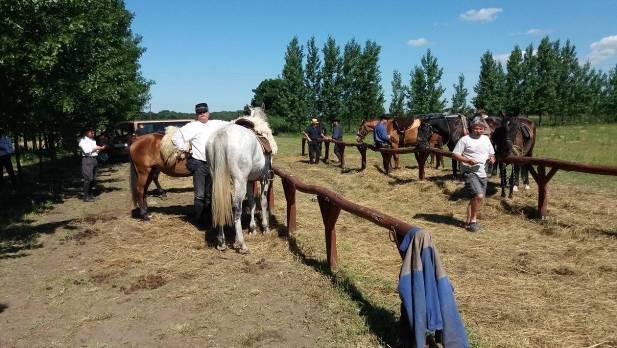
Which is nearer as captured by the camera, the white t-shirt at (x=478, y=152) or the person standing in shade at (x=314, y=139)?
the white t-shirt at (x=478, y=152)

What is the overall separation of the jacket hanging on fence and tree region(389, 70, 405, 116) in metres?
44.8

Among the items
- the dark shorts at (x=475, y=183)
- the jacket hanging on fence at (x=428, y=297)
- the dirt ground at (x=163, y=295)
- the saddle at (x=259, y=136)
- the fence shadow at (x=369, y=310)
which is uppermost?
the saddle at (x=259, y=136)

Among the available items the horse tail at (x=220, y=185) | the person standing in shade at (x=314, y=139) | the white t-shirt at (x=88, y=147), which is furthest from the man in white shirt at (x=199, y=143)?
the person standing in shade at (x=314, y=139)

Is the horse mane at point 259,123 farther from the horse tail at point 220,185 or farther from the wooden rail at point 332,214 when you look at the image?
the horse tail at point 220,185

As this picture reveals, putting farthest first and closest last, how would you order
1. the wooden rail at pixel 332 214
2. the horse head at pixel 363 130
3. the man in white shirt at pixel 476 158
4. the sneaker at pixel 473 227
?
1. the horse head at pixel 363 130
2. the sneaker at pixel 473 227
3. the man in white shirt at pixel 476 158
4. the wooden rail at pixel 332 214

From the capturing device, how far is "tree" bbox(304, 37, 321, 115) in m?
46.1

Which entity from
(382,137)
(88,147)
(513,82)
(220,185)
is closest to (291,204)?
(220,185)

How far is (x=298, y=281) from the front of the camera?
5184 mm

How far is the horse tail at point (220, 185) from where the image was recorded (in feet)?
20.1

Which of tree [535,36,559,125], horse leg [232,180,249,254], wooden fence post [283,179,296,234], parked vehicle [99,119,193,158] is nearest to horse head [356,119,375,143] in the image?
parked vehicle [99,119,193,158]

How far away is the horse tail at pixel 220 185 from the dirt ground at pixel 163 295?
0.59 metres

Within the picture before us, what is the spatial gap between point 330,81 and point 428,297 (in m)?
43.8

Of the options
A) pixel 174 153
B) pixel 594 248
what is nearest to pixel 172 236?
pixel 174 153

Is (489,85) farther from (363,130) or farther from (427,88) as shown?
(363,130)
